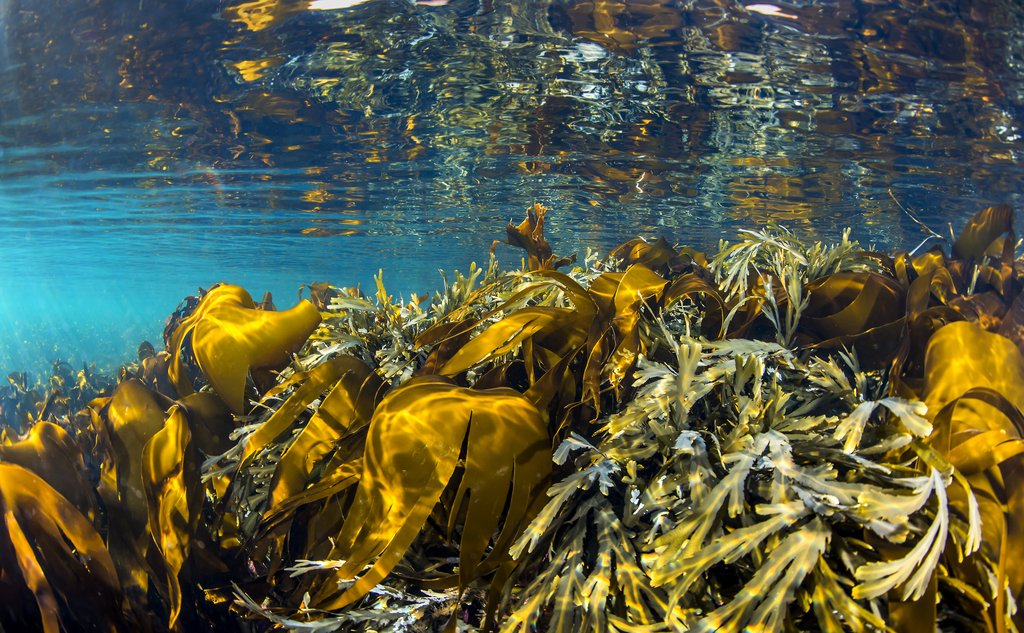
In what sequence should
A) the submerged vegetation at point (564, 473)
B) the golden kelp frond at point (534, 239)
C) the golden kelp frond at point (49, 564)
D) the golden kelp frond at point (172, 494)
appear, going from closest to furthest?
the submerged vegetation at point (564, 473), the golden kelp frond at point (49, 564), the golden kelp frond at point (172, 494), the golden kelp frond at point (534, 239)

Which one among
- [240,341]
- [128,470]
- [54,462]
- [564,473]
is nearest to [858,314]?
[564,473]

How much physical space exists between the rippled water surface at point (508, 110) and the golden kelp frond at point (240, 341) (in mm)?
5160

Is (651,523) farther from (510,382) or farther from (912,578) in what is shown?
(510,382)

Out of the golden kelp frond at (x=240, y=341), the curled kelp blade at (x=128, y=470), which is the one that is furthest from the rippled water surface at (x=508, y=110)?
the curled kelp blade at (x=128, y=470)

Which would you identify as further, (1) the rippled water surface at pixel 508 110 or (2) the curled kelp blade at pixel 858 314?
(1) the rippled water surface at pixel 508 110

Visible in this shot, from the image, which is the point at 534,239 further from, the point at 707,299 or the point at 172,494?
the point at 172,494

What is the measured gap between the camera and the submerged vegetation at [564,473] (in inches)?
41.1

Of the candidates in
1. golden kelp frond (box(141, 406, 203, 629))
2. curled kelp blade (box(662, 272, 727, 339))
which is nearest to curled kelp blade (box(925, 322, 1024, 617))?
curled kelp blade (box(662, 272, 727, 339))

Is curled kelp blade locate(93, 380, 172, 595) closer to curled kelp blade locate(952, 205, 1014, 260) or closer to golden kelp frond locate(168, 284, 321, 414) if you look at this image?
golden kelp frond locate(168, 284, 321, 414)

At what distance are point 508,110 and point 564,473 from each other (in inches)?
363

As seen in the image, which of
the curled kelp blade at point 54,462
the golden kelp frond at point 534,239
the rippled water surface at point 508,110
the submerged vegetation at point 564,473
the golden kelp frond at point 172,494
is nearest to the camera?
the submerged vegetation at point 564,473

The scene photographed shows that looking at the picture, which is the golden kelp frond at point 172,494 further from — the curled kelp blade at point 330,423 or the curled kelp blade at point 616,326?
the curled kelp blade at point 616,326

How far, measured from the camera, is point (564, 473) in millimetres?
1389

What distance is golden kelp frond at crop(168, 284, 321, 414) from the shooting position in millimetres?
1968
